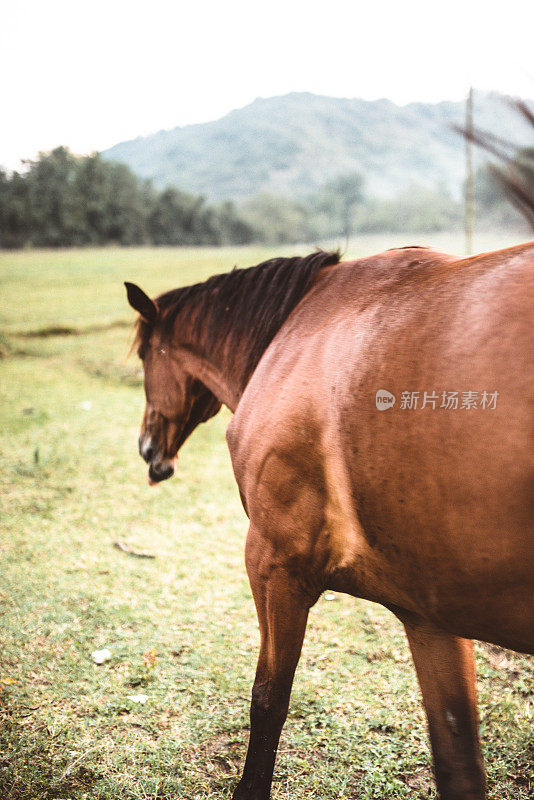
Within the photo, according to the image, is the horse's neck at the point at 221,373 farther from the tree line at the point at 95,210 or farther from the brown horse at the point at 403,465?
the tree line at the point at 95,210

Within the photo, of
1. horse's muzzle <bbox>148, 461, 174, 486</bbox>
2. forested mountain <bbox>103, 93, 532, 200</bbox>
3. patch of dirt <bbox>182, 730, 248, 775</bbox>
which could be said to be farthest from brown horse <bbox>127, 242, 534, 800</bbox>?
forested mountain <bbox>103, 93, 532, 200</bbox>

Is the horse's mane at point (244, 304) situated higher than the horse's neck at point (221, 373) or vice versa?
the horse's mane at point (244, 304)

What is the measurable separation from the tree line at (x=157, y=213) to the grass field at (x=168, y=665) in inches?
115

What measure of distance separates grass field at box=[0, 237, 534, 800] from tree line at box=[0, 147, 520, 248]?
2.93 m

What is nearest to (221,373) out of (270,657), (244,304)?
(244,304)

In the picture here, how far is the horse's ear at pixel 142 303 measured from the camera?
2338 millimetres

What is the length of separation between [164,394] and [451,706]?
164 cm

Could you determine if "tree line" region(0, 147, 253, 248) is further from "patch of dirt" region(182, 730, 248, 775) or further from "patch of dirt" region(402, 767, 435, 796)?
"patch of dirt" region(402, 767, 435, 796)

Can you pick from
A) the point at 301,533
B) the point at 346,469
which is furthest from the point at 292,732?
the point at 346,469

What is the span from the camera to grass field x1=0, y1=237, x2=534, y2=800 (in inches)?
75.3

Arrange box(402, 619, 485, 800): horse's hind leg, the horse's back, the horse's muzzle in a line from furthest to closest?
the horse's muzzle → box(402, 619, 485, 800): horse's hind leg → the horse's back

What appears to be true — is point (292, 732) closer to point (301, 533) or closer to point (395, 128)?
point (301, 533)

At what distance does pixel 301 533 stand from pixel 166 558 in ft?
7.53
